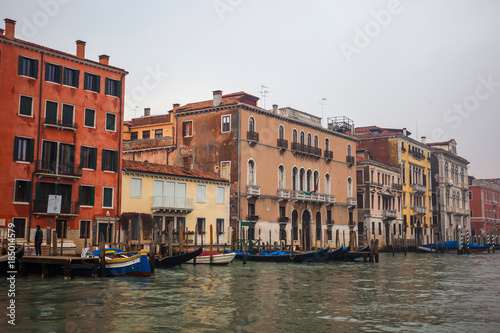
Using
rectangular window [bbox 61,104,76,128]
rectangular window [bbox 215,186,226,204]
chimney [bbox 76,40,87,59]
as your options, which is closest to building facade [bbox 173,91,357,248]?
rectangular window [bbox 215,186,226,204]

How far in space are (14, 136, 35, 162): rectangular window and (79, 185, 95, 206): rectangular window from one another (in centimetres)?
300

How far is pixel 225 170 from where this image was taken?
3662 centimetres

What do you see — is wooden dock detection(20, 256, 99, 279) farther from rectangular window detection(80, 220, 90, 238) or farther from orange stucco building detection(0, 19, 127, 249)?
rectangular window detection(80, 220, 90, 238)

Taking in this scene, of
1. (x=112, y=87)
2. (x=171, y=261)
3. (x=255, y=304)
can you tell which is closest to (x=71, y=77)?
(x=112, y=87)

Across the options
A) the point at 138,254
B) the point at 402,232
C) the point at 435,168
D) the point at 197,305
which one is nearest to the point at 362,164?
the point at 402,232

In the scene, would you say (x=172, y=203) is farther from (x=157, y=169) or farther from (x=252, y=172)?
(x=252, y=172)

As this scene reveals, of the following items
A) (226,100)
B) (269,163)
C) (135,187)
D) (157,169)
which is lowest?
(135,187)

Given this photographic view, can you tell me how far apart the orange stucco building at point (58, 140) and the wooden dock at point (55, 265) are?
4.56 metres

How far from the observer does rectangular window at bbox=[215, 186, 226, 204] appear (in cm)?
3431

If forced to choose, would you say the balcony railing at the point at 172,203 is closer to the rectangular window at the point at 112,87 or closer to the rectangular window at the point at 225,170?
the rectangular window at the point at 225,170

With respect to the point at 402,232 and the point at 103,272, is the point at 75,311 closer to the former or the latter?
the point at 103,272

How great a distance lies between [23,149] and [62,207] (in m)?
3.18

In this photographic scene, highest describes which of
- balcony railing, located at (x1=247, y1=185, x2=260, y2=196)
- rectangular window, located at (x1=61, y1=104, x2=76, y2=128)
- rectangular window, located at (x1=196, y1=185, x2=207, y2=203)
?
rectangular window, located at (x1=61, y1=104, x2=76, y2=128)

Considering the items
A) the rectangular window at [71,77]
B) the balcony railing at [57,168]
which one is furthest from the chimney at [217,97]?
the balcony railing at [57,168]
